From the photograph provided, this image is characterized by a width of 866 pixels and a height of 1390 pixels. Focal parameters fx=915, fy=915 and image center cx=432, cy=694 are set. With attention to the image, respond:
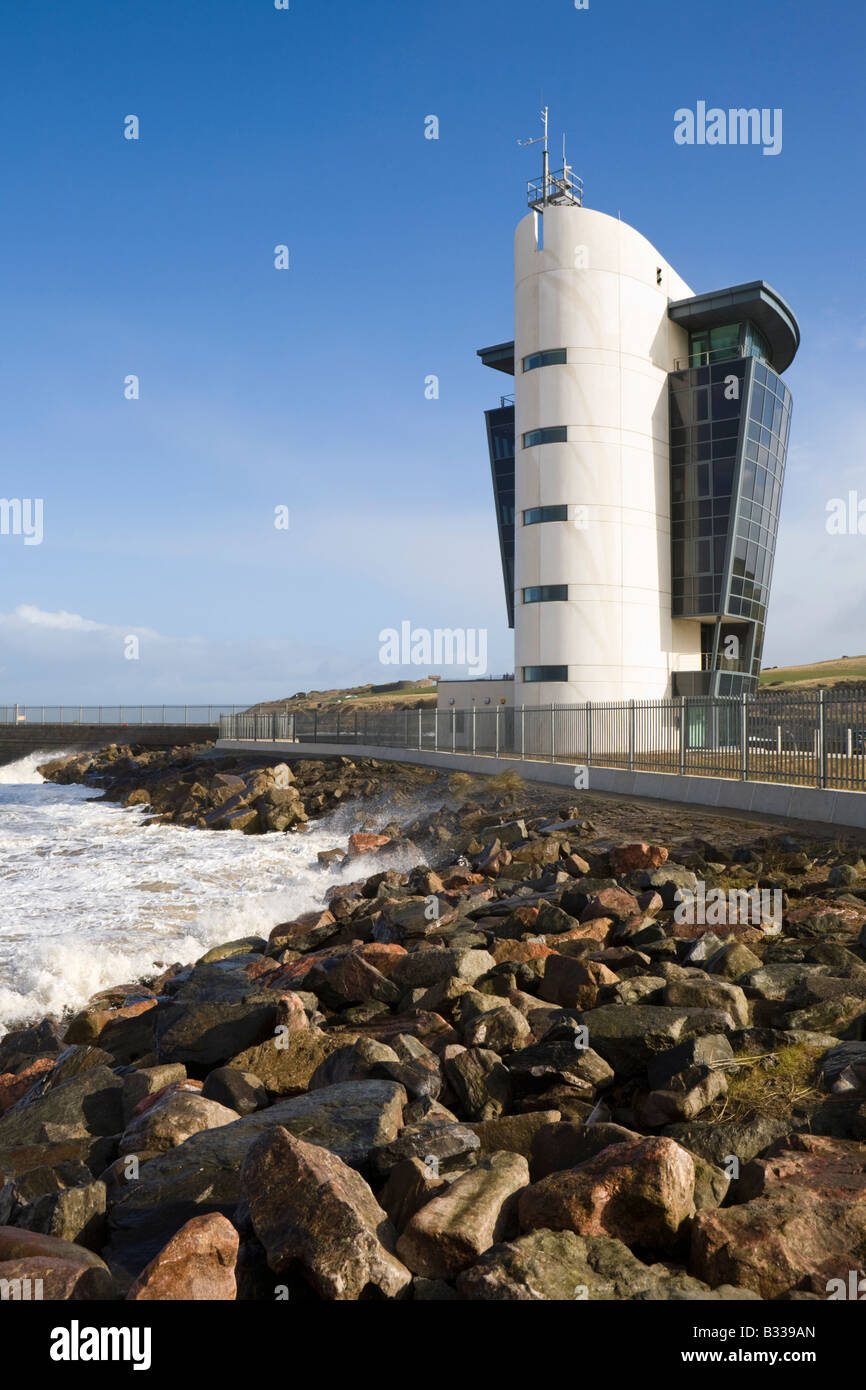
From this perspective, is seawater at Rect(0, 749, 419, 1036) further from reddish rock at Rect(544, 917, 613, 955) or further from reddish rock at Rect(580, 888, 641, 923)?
reddish rock at Rect(580, 888, 641, 923)

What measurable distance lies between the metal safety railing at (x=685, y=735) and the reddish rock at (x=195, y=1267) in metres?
14.7

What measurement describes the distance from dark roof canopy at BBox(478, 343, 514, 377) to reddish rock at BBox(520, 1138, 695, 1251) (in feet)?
177

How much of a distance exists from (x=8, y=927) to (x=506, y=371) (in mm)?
47363

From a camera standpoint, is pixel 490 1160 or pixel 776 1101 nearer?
pixel 490 1160

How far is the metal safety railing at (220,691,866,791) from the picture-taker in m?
16.6

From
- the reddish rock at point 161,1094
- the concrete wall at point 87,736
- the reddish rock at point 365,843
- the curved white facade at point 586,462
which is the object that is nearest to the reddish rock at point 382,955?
the reddish rock at point 161,1094

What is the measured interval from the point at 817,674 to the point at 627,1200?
11173 centimetres

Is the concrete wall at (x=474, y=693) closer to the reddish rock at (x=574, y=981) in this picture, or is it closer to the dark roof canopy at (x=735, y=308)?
the dark roof canopy at (x=735, y=308)

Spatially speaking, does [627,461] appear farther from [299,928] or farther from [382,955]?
[382,955]
